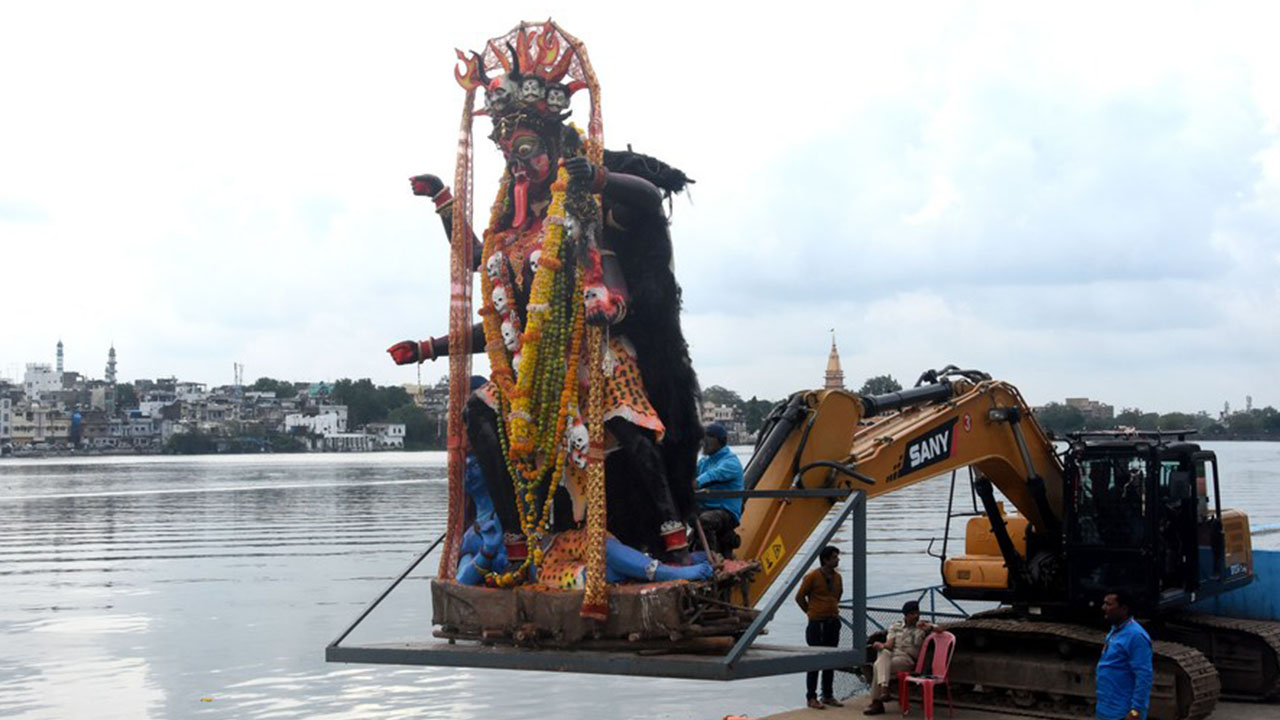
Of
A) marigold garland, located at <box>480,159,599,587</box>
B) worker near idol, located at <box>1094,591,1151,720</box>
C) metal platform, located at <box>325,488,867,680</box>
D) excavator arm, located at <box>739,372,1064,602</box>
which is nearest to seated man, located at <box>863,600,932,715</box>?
excavator arm, located at <box>739,372,1064,602</box>

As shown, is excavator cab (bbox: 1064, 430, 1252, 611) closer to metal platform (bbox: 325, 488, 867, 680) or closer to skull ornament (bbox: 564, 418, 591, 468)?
metal platform (bbox: 325, 488, 867, 680)

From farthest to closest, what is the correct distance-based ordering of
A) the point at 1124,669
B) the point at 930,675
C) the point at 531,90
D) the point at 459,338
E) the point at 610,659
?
1. the point at 930,675
2. the point at 1124,669
3. the point at 459,338
4. the point at 531,90
5. the point at 610,659

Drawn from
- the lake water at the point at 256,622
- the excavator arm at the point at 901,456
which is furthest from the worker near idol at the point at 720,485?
the lake water at the point at 256,622

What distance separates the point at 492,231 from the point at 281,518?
47.7 metres

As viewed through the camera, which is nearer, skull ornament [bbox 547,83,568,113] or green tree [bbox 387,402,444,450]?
skull ornament [bbox 547,83,568,113]

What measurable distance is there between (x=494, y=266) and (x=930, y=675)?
7865 millimetres

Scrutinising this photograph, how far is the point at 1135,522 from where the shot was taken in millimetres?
14633

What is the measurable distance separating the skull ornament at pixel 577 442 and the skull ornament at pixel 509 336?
1.88 feet

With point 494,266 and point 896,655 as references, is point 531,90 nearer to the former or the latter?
point 494,266

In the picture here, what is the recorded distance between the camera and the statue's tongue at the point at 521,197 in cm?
890

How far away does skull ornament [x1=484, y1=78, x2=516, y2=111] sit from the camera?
28.9 ft

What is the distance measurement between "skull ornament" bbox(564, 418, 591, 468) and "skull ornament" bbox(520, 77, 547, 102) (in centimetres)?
180

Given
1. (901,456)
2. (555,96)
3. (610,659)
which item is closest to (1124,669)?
(901,456)

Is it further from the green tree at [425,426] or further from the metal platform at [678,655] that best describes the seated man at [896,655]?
the metal platform at [678,655]
